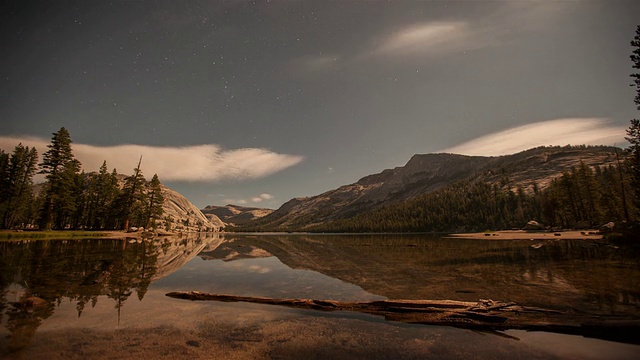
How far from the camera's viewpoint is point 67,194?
217 ft

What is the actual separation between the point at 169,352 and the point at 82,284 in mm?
14817

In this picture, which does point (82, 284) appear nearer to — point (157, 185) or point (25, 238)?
point (25, 238)

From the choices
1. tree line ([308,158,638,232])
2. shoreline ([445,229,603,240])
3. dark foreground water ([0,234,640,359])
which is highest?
tree line ([308,158,638,232])

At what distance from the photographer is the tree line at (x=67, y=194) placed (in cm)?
6391

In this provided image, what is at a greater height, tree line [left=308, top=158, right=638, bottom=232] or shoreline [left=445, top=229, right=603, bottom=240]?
tree line [left=308, top=158, right=638, bottom=232]

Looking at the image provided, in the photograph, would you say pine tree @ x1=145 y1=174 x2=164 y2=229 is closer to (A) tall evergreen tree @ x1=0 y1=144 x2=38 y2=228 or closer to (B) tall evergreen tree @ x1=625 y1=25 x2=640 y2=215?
(A) tall evergreen tree @ x1=0 y1=144 x2=38 y2=228

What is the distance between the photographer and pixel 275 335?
33.5ft

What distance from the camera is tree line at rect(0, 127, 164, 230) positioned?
63.9 metres

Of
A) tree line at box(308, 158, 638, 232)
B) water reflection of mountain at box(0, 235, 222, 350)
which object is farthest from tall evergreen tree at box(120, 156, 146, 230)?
tree line at box(308, 158, 638, 232)

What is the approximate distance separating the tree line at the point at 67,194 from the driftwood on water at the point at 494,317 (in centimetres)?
Result: 7688

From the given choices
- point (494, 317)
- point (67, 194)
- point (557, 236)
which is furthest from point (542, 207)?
point (67, 194)

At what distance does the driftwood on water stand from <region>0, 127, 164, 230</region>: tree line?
76875mm

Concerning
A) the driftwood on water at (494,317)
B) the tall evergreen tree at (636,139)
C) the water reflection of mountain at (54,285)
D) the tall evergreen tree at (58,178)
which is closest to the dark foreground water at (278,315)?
the water reflection of mountain at (54,285)

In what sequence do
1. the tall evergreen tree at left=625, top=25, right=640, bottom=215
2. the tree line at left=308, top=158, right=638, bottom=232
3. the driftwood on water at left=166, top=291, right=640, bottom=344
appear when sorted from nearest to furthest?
the driftwood on water at left=166, top=291, right=640, bottom=344 < the tall evergreen tree at left=625, top=25, right=640, bottom=215 < the tree line at left=308, top=158, right=638, bottom=232
